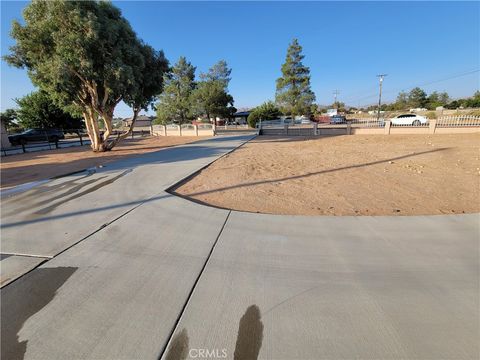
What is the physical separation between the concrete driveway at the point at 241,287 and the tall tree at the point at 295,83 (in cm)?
4089

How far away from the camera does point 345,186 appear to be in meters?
5.97

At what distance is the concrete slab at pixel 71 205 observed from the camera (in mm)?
3439

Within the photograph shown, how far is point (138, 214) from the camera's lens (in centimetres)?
426

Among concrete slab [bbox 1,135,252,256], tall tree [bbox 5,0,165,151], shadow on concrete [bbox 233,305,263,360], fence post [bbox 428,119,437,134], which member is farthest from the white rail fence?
shadow on concrete [bbox 233,305,263,360]

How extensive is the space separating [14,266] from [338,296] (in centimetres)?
367

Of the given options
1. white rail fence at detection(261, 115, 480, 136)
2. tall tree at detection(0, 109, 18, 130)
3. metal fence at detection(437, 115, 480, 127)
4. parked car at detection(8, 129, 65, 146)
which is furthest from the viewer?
tall tree at detection(0, 109, 18, 130)

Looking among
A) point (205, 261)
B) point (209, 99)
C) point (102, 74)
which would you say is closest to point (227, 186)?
point (205, 261)

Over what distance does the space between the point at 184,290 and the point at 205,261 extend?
20.3 inches

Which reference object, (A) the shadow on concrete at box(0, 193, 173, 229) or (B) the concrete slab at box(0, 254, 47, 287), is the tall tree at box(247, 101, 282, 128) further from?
(B) the concrete slab at box(0, 254, 47, 287)

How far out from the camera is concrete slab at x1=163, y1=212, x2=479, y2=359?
1.80 m

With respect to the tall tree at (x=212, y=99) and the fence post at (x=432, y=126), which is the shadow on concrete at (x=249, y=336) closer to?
the fence post at (x=432, y=126)

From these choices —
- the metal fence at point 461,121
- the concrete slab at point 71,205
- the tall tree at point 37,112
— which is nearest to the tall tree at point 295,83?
the metal fence at point 461,121

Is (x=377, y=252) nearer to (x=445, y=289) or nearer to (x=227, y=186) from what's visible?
(x=445, y=289)

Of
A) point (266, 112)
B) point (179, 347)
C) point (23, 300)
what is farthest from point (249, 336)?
point (266, 112)
